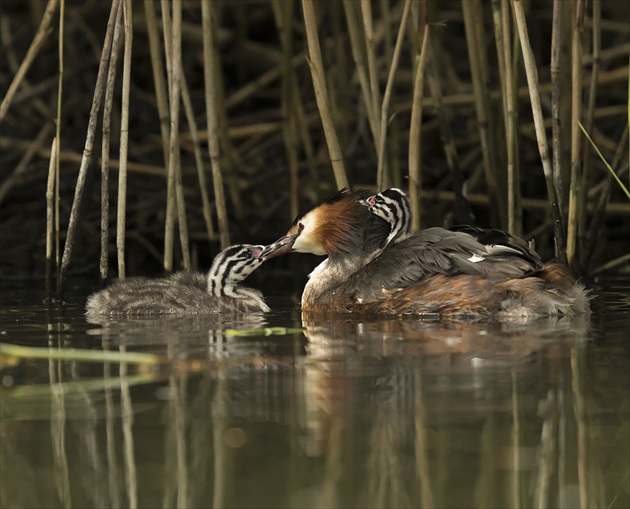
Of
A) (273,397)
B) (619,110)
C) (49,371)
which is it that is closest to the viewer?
(273,397)

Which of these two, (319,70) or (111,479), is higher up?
(319,70)

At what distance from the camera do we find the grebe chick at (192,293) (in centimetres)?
586

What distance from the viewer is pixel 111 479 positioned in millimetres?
2707

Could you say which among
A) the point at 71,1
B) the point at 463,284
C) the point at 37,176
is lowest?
the point at 463,284

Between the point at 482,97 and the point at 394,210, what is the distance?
38.6 inches

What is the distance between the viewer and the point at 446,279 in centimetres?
534

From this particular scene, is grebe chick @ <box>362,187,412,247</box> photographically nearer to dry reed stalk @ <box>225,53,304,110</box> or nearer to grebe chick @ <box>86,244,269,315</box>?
grebe chick @ <box>86,244,269,315</box>

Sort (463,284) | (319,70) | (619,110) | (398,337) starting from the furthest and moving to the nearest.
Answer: (619,110)
(319,70)
(463,284)
(398,337)

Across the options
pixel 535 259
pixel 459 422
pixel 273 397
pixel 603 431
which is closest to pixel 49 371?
pixel 273 397

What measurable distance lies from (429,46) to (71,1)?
174 inches

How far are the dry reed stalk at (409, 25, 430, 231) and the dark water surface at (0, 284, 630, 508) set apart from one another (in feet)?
4.89

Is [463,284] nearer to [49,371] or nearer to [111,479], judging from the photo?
[49,371]

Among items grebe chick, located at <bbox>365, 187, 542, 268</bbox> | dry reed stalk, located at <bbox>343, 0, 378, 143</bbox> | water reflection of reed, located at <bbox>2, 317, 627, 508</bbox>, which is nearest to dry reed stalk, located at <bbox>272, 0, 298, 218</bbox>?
dry reed stalk, located at <bbox>343, 0, 378, 143</bbox>

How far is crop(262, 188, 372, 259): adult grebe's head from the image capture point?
6.08 metres
